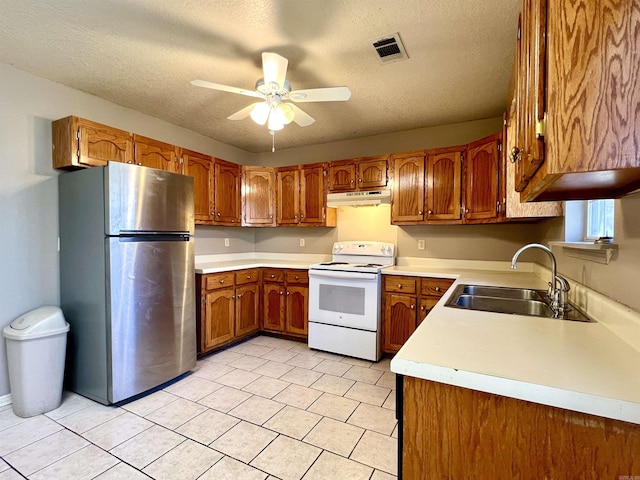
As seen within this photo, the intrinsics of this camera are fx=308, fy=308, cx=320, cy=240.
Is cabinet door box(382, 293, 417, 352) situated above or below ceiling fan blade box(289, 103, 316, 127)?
below

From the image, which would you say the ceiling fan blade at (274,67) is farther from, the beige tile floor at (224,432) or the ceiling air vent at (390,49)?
the beige tile floor at (224,432)

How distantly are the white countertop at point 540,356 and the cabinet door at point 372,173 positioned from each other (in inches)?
85.1

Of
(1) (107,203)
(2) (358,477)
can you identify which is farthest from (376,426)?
(1) (107,203)

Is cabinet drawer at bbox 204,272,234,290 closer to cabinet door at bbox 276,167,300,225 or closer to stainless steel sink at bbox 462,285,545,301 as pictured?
cabinet door at bbox 276,167,300,225

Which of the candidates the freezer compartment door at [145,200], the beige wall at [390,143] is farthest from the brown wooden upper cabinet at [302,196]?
the freezer compartment door at [145,200]

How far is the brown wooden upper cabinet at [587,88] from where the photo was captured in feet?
2.03

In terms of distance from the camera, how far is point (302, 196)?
379 cm

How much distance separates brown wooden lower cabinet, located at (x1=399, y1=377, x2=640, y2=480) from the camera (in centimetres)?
68

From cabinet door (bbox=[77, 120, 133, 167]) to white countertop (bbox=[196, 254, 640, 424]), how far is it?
270cm

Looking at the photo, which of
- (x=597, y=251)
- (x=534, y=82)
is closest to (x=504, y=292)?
(x=597, y=251)

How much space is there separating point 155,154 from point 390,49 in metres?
2.23

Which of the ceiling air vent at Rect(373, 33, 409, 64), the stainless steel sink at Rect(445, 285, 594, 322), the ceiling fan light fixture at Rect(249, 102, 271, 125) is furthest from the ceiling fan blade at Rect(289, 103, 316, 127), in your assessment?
the stainless steel sink at Rect(445, 285, 594, 322)

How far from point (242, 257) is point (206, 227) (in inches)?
29.4

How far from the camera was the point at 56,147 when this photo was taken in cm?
242
